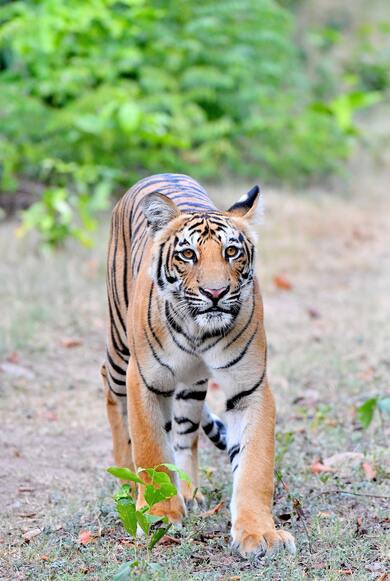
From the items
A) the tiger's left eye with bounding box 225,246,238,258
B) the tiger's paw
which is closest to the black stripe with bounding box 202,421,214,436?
the tiger's paw

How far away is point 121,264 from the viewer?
4.81 m

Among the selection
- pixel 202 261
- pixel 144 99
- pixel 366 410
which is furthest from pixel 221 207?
pixel 202 261

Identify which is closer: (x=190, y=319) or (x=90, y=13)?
(x=190, y=319)

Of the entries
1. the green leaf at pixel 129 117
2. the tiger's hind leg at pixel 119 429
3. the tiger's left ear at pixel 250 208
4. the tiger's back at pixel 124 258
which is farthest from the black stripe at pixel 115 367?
the green leaf at pixel 129 117

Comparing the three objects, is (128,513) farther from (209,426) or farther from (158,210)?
(209,426)

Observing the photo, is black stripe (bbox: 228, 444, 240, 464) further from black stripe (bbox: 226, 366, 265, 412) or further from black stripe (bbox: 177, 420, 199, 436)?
black stripe (bbox: 177, 420, 199, 436)

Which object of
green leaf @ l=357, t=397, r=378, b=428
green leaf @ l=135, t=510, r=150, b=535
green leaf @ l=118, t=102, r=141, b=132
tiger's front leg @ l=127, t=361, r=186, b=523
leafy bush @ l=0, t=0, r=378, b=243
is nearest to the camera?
green leaf @ l=135, t=510, r=150, b=535

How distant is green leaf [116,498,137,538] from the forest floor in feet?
0.50

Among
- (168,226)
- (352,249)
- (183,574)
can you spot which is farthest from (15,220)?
(183,574)

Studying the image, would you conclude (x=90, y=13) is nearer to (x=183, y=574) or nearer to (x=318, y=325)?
(x=318, y=325)

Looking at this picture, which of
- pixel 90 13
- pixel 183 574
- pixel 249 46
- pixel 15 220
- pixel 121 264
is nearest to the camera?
pixel 183 574

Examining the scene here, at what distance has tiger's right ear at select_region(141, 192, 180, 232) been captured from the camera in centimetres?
396

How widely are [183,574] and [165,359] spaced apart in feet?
2.68

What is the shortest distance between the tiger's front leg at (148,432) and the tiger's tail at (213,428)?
797 mm
